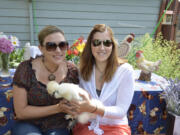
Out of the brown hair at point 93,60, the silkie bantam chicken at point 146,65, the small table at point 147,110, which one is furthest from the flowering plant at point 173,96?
the brown hair at point 93,60

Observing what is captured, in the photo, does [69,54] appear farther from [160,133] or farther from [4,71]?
[160,133]

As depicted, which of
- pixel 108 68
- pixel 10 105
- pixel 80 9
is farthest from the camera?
pixel 80 9

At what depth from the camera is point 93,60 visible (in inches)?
71.0

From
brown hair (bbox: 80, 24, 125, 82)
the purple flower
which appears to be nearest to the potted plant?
brown hair (bbox: 80, 24, 125, 82)

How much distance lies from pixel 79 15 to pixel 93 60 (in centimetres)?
363

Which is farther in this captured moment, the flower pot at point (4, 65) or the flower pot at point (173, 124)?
the flower pot at point (4, 65)

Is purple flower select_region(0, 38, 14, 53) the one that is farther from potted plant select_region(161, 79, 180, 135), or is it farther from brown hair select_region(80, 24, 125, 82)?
potted plant select_region(161, 79, 180, 135)

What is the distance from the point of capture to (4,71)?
209 centimetres

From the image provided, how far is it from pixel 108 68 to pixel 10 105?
3.74 ft

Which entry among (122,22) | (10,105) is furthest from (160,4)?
(10,105)

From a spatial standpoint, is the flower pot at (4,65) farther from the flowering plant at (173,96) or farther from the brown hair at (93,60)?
the flowering plant at (173,96)

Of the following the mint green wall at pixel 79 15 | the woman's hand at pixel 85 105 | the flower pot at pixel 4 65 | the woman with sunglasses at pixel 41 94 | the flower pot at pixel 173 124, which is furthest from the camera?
the mint green wall at pixel 79 15

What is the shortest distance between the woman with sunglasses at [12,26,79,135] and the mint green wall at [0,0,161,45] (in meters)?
3.62

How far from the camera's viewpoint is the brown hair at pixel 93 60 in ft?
5.28
